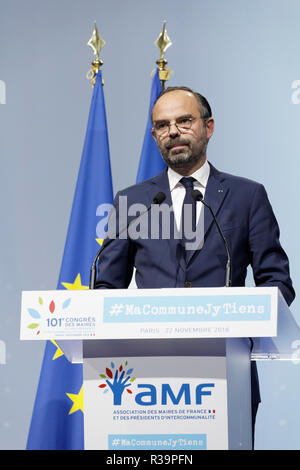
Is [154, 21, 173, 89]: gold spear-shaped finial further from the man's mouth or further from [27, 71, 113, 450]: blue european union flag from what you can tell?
the man's mouth

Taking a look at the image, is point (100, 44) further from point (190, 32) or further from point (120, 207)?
point (120, 207)

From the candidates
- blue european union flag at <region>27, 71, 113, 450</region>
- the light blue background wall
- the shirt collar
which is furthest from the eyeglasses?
the light blue background wall

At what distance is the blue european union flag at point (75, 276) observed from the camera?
318 cm

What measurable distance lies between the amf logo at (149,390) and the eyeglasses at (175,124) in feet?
3.47

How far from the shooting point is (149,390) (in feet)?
5.40

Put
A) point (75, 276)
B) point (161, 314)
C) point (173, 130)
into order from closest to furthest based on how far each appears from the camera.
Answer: point (161, 314)
point (173, 130)
point (75, 276)

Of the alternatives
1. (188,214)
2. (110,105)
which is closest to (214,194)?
(188,214)

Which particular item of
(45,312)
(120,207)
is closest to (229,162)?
(120,207)

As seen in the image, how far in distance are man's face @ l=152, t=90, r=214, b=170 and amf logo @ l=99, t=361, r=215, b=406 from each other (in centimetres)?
101

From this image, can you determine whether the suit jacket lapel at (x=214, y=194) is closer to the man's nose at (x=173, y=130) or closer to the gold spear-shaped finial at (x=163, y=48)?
the man's nose at (x=173, y=130)

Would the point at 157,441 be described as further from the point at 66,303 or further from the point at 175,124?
the point at 175,124

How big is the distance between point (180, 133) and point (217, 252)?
0.49 metres

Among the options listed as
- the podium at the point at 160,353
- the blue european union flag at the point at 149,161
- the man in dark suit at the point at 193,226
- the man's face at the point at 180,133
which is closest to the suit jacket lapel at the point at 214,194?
the man in dark suit at the point at 193,226

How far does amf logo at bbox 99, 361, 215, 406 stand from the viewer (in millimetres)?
1630
